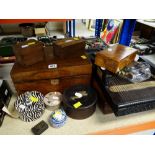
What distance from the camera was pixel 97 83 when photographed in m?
0.84

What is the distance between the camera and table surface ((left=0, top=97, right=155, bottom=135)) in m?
0.70

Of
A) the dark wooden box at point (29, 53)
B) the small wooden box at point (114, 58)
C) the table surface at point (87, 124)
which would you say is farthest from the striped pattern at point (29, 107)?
the small wooden box at point (114, 58)

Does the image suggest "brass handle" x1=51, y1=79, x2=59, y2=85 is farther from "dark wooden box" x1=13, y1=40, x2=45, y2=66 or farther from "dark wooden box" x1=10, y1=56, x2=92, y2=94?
"dark wooden box" x1=13, y1=40, x2=45, y2=66

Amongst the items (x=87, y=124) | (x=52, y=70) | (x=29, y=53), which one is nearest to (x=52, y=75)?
(x=52, y=70)

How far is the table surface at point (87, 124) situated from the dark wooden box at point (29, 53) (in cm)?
29

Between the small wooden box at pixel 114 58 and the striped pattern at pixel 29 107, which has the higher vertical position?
the small wooden box at pixel 114 58

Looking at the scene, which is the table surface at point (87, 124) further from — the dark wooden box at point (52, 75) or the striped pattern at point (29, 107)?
the dark wooden box at point (52, 75)

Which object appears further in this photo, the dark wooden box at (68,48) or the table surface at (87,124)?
the dark wooden box at (68,48)

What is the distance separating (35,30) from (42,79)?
45.5 inches

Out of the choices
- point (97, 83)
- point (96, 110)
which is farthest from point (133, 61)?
point (96, 110)

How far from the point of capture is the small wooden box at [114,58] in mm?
751

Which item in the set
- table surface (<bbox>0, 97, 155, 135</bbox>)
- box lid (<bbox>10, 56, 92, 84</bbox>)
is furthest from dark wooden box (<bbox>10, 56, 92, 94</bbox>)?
table surface (<bbox>0, 97, 155, 135</bbox>)
